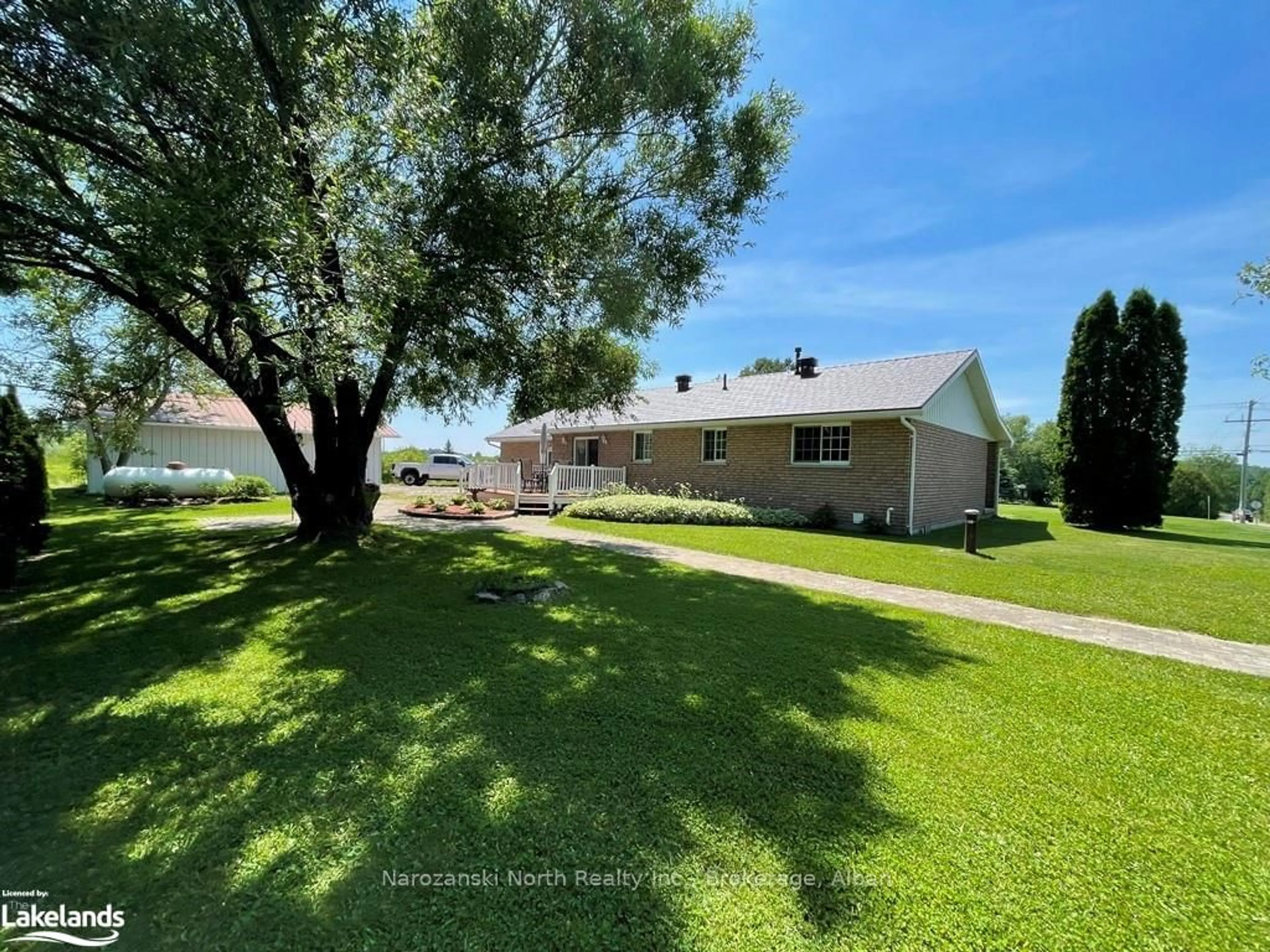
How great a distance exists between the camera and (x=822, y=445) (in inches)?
597

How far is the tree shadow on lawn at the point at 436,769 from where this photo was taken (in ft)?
6.52

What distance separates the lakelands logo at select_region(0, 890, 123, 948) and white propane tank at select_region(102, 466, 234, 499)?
20.8m

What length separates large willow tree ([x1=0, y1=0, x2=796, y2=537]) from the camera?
4.01 metres

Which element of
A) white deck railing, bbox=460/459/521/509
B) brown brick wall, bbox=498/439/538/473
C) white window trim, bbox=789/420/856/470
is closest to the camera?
white window trim, bbox=789/420/856/470

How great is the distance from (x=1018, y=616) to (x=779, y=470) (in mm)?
9776

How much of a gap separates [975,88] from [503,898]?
1239 cm

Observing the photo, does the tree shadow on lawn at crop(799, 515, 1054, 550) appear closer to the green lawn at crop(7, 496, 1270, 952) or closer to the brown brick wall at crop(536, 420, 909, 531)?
the brown brick wall at crop(536, 420, 909, 531)

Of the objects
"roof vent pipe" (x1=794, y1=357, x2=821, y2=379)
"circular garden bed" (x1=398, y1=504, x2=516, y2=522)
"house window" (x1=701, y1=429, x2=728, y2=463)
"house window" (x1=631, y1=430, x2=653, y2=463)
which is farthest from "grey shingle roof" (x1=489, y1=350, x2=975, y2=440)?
"circular garden bed" (x1=398, y1=504, x2=516, y2=522)

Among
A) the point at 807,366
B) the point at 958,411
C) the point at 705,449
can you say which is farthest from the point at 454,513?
the point at 958,411

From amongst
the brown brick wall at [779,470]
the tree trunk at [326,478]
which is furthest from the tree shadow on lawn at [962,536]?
the tree trunk at [326,478]

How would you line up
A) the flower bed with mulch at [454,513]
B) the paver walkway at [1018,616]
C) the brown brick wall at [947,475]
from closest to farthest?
the paver walkway at [1018,616]
the brown brick wall at [947,475]
the flower bed with mulch at [454,513]

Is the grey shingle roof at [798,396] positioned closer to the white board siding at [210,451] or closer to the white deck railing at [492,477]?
the white deck railing at [492,477]

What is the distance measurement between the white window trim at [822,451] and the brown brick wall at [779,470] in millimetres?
39

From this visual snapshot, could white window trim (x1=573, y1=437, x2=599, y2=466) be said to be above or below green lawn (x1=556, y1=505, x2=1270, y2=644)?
above
